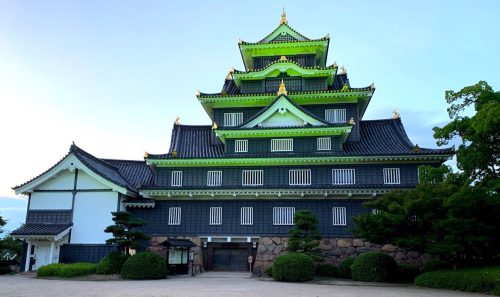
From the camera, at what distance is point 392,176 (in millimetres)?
29156

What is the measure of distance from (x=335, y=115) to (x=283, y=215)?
366 inches

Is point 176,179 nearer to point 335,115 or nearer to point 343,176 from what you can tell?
point 343,176

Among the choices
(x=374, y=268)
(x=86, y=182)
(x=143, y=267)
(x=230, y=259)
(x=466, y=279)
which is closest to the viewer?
(x=466, y=279)

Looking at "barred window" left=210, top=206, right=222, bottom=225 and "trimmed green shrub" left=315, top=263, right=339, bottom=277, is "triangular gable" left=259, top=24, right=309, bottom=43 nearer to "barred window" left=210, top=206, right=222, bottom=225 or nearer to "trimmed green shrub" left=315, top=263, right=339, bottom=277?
"barred window" left=210, top=206, right=222, bottom=225

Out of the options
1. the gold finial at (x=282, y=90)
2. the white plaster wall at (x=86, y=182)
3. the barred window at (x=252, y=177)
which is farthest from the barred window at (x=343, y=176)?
the white plaster wall at (x=86, y=182)

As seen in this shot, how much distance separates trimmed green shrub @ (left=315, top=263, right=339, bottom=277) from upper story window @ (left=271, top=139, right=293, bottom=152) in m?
8.96

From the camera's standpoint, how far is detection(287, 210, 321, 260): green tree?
2498 cm

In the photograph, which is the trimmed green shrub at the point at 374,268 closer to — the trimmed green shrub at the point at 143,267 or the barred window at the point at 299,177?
the barred window at the point at 299,177

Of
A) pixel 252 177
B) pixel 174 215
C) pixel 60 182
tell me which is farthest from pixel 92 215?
pixel 252 177

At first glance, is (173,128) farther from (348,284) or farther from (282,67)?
(348,284)

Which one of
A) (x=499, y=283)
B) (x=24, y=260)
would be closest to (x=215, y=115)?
(x=24, y=260)

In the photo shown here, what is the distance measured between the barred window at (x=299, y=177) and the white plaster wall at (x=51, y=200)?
15469 mm

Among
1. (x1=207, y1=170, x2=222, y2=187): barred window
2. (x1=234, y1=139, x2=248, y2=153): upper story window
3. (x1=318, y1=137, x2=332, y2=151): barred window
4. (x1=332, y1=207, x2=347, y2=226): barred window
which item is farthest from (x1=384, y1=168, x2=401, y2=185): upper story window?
(x1=207, y1=170, x2=222, y2=187): barred window

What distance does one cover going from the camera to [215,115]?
113ft
